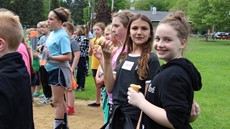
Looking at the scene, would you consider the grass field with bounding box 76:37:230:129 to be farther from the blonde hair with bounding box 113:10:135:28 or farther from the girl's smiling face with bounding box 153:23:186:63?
the blonde hair with bounding box 113:10:135:28

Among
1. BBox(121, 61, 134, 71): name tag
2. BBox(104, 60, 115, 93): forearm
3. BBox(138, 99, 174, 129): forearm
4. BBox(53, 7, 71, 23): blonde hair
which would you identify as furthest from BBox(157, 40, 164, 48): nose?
BBox(53, 7, 71, 23): blonde hair

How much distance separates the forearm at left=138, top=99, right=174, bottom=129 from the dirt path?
172 inches

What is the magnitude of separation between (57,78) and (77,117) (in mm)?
1910

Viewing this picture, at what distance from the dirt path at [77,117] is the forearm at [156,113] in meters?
4.38

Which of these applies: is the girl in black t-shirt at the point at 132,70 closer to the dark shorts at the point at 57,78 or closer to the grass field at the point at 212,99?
the grass field at the point at 212,99

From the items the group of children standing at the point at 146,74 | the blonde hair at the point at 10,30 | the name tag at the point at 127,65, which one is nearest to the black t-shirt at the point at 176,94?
the group of children standing at the point at 146,74

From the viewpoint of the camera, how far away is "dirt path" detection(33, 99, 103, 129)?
23.1 ft

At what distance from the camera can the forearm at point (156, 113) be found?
2.60 metres

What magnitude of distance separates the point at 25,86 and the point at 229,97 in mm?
8987

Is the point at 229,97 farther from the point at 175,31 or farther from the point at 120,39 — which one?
the point at 175,31

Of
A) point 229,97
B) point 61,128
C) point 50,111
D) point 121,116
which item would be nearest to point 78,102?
point 50,111

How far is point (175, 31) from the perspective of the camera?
2.78 metres

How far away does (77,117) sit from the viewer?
7.75m

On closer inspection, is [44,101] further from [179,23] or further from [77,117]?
[179,23]
